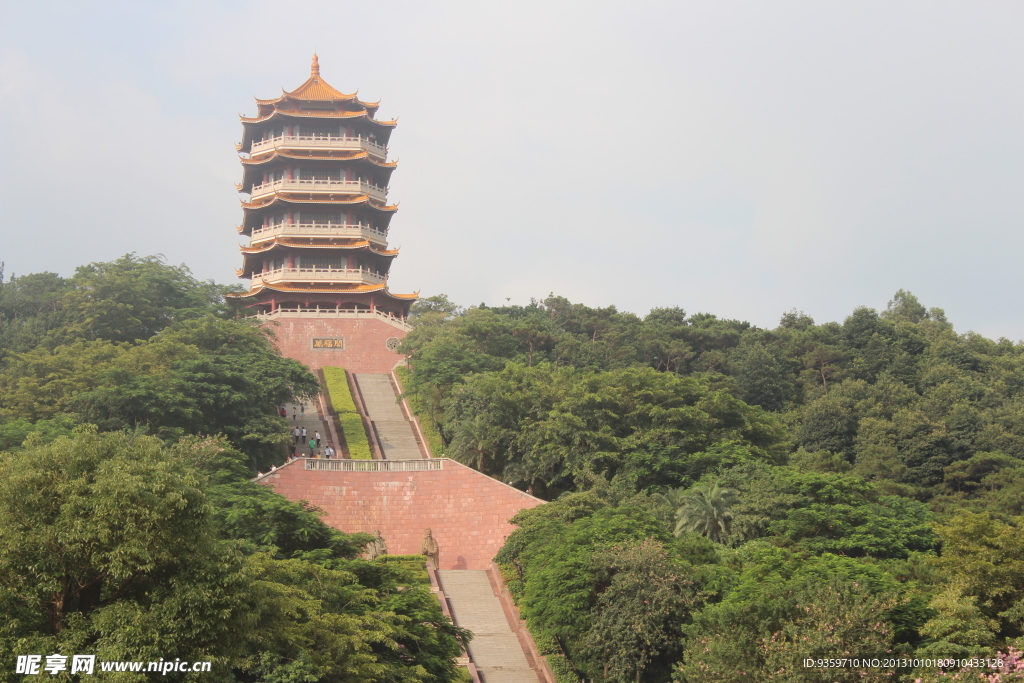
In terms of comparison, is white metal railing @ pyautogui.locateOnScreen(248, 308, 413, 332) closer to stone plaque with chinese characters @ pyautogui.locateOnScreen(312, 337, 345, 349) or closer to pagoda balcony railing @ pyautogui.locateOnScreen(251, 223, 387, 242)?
stone plaque with chinese characters @ pyautogui.locateOnScreen(312, 337, 345, 349)

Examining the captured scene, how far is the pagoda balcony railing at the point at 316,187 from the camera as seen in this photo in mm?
53031

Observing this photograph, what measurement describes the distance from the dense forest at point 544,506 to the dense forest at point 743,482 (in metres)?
0.08

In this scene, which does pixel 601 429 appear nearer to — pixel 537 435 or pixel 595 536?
pixel 537 435

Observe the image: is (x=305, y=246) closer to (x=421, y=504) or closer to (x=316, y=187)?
(x=316, y=187)

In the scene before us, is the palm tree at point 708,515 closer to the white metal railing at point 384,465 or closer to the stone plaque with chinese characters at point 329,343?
the white metal railing at point 384,465

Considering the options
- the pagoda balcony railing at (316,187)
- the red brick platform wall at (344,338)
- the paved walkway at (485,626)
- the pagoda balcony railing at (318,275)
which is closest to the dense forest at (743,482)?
the paved walkway at (485,626)

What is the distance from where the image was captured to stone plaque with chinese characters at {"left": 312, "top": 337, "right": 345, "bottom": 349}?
48.3 metres

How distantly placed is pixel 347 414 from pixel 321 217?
14.3 metres

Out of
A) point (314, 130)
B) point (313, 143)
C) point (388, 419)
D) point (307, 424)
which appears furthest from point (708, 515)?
point (314, 130)

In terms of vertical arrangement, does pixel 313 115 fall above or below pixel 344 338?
above

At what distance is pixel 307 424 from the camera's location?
134ft

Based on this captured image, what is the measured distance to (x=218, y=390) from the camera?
1335 inches

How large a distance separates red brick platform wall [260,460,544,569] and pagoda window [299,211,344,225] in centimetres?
2258

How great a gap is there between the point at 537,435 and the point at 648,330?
2142cm
